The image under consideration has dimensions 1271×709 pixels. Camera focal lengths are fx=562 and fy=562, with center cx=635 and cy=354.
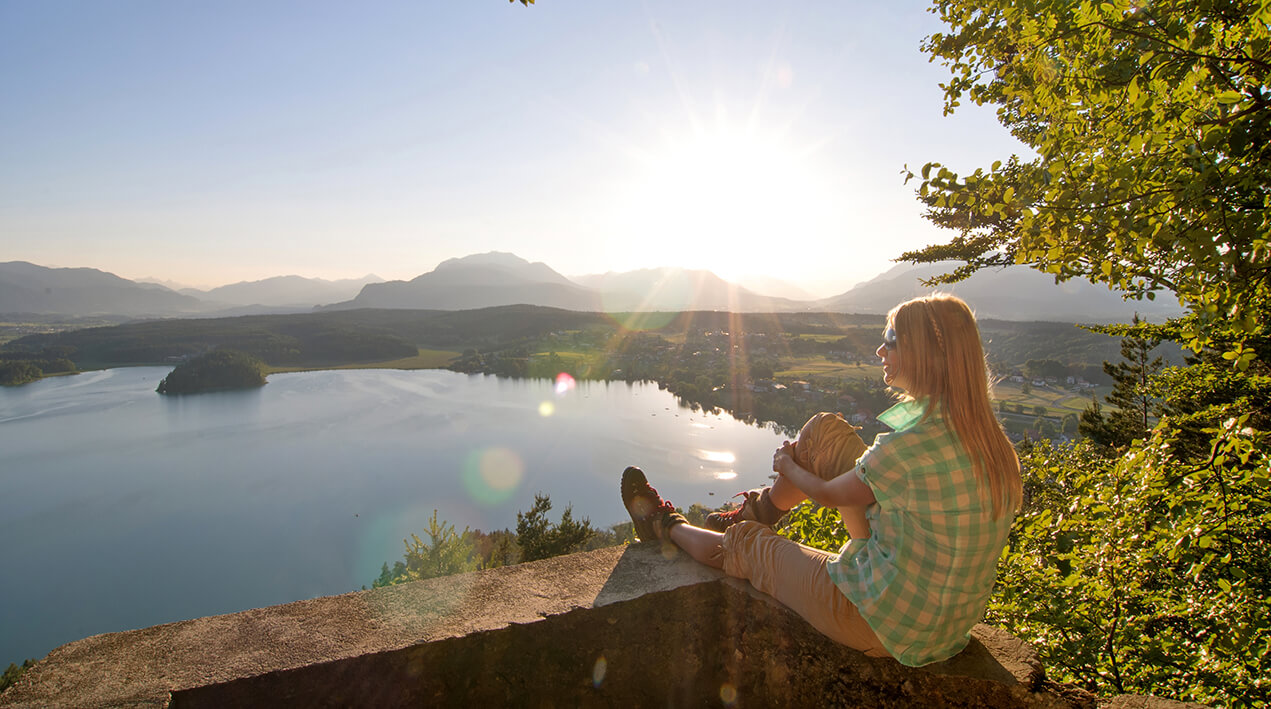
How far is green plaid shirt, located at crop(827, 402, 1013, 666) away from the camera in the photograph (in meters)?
1.24

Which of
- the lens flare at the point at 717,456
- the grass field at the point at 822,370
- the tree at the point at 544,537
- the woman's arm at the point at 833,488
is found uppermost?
the woman's arm at the point at 833,488

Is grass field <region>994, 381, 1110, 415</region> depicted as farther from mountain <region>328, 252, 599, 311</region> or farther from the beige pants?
mountain <region>328, 252, 599, 311</region>

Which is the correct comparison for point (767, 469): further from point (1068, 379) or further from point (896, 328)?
point (896, 328)

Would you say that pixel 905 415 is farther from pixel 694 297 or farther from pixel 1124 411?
pixel 694 297

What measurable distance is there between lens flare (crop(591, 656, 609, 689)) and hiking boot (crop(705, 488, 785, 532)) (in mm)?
607

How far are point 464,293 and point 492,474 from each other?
129811 mm

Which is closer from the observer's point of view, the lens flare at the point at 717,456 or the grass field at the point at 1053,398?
the grass field at the point at 1053,398

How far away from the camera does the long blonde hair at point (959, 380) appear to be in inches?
50.0

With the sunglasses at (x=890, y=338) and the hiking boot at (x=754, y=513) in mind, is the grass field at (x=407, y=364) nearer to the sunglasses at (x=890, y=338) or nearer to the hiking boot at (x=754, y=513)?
the hiking boot at (x=754, y=513)

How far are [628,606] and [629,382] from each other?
61.8m

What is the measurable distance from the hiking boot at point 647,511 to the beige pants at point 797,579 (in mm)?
327

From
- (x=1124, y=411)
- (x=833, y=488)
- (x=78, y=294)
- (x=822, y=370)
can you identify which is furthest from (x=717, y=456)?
(x=78, y=294)

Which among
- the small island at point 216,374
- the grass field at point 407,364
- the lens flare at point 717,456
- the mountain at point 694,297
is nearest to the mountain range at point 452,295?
the mountain at point 694,297

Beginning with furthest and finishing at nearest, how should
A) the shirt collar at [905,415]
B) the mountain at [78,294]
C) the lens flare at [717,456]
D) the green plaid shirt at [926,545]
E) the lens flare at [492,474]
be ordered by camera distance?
the mountain at [78,294], the lens flare at [717,456], the lens flare at [492,474], the shirt collar at [905,415], the green plaid shirt at [926,545]
